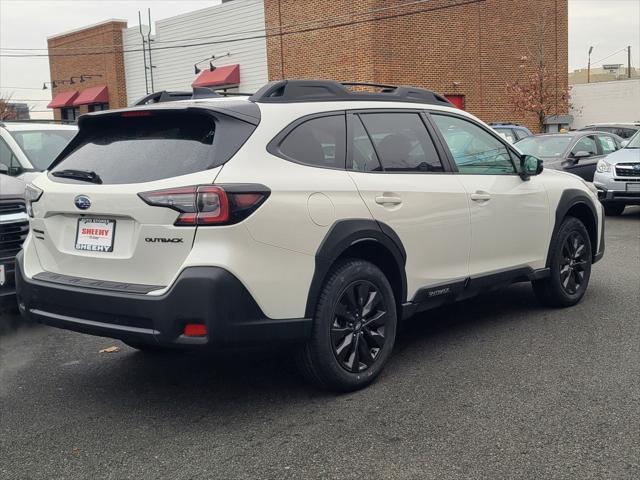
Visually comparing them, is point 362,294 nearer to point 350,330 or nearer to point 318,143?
point 350,330

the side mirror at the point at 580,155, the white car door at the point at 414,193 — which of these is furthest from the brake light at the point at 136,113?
the side mirror at the point at 580,155

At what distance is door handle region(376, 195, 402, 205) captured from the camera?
4761mm

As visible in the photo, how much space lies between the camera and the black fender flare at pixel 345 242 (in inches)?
170

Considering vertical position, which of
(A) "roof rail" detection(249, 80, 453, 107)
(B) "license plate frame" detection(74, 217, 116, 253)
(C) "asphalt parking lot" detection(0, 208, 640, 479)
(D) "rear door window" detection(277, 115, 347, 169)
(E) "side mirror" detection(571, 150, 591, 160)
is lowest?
(C) "asphalt parking lot" detection(0, 208, 640, 479)

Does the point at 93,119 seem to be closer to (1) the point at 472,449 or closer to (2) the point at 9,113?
(1) the point at 472,449

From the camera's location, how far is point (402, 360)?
17.5 feet

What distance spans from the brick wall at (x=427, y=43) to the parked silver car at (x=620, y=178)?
45.3ft

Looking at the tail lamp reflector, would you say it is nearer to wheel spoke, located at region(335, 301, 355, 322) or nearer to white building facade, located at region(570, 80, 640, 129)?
wheel spoke, located at region(335, 301, 355, 322)

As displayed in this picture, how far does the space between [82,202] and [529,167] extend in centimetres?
359

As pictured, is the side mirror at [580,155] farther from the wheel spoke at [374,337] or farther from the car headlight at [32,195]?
the car headlight at [32,195]

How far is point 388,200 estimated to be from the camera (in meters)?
4.82

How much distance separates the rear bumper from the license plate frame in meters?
0.24

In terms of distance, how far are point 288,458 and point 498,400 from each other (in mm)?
1397

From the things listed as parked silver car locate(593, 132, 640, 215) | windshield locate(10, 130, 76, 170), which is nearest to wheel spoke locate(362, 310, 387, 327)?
windshield locate(10, 130, 76, 170)
